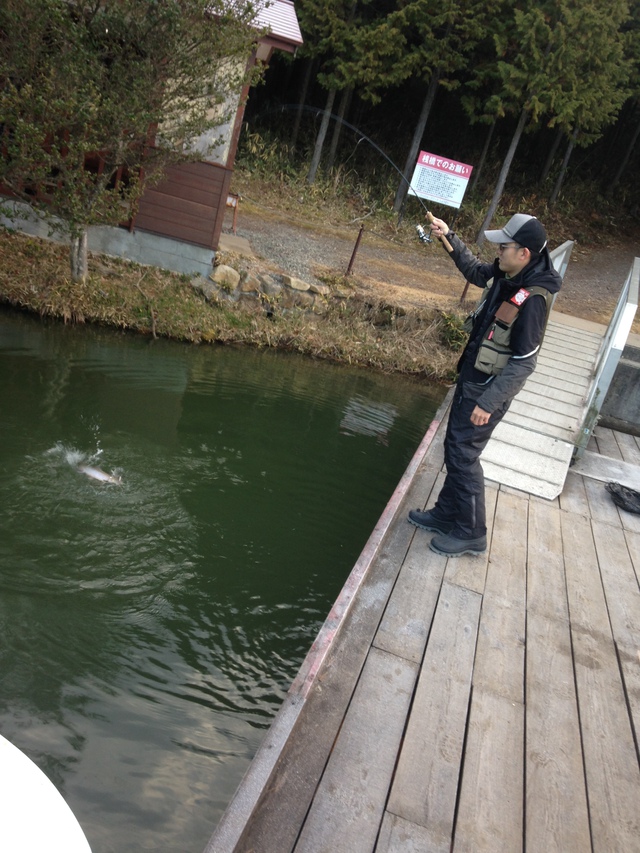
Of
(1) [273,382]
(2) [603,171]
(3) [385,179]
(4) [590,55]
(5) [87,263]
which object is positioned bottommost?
(1) [273,382]

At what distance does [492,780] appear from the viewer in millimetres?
2730

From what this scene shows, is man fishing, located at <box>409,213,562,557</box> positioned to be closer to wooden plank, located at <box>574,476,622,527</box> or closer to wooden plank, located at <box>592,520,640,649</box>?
wooden plank, located at <box>592,520,640,649</box>

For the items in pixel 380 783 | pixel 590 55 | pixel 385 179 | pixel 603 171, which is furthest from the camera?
pixel 603 171

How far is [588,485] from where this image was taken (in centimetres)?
598

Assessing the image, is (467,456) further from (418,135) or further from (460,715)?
(418,135)

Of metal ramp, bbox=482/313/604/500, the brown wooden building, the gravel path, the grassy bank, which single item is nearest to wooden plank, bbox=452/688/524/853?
metal ramp, bbox=482/313/604/500

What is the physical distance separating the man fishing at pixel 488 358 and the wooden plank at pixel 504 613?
24 cm

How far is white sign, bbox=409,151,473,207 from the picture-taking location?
13.6 metres

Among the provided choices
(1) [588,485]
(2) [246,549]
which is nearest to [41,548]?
(2) [246,549]

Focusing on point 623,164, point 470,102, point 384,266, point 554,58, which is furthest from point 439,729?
point 623,164

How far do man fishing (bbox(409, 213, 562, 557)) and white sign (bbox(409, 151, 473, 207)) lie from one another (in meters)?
9.76

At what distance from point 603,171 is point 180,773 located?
28.1m

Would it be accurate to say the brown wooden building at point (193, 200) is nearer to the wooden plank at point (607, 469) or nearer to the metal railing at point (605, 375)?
the metal railing at point (605, 375)

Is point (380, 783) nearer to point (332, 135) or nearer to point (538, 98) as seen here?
point (538, 98)
